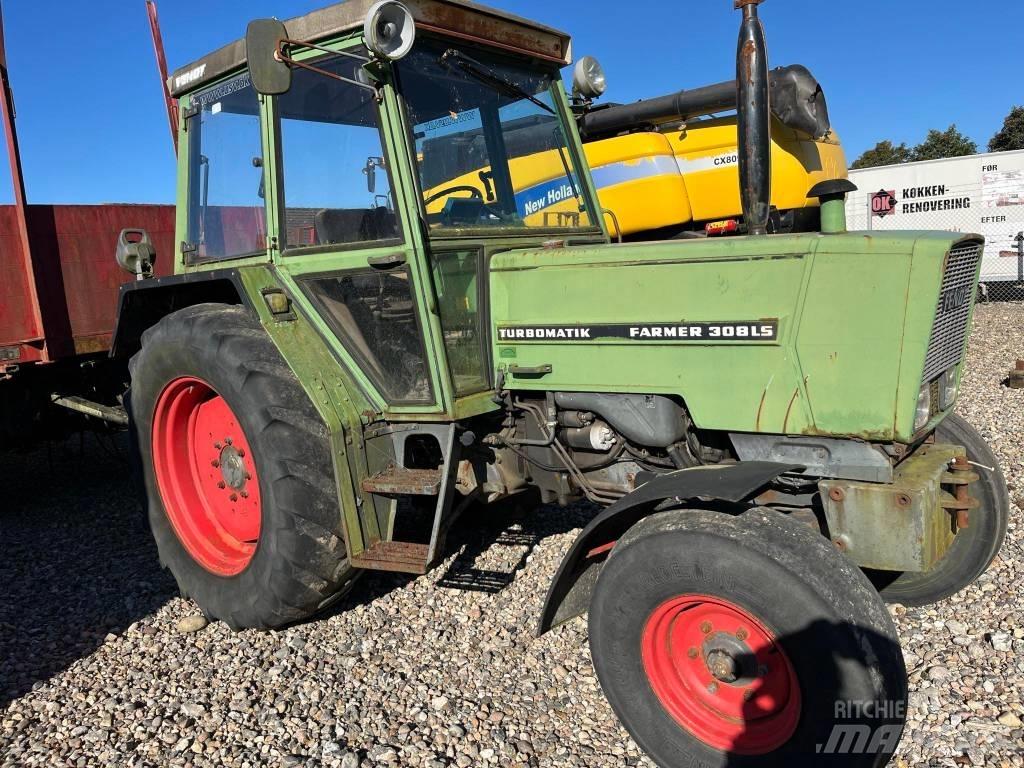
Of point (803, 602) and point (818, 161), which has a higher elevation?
point (818, 161)

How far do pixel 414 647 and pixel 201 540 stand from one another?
1.28 m

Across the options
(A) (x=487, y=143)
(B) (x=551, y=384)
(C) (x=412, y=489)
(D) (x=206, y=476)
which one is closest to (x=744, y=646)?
(B) (x=551, y=384)

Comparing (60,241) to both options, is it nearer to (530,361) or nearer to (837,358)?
(530,361)

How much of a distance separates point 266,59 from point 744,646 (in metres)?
2.68

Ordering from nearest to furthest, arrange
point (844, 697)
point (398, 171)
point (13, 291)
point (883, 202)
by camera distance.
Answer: point (844, 697) < point (398, 171) < point (13, 291) < point (883, 202)

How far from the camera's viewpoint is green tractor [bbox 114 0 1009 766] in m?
2.55

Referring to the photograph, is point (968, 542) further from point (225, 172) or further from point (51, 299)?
point (51, 299)

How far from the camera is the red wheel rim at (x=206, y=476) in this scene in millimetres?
3844

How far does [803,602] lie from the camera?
94.3 inches

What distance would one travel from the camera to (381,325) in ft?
11.3

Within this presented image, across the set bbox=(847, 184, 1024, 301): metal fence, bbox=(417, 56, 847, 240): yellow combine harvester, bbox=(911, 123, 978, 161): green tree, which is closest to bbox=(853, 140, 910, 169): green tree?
bbox=(911, 123, 978, 161): green tree

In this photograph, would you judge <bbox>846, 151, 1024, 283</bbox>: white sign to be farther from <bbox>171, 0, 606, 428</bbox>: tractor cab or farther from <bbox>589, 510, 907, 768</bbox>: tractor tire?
<bbox>589, 510, 907, 768</bbox>: tractor tire

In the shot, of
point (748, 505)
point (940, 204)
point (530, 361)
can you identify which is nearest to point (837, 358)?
point (748, 505)

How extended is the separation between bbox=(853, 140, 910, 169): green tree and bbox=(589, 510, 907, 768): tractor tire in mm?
37481
